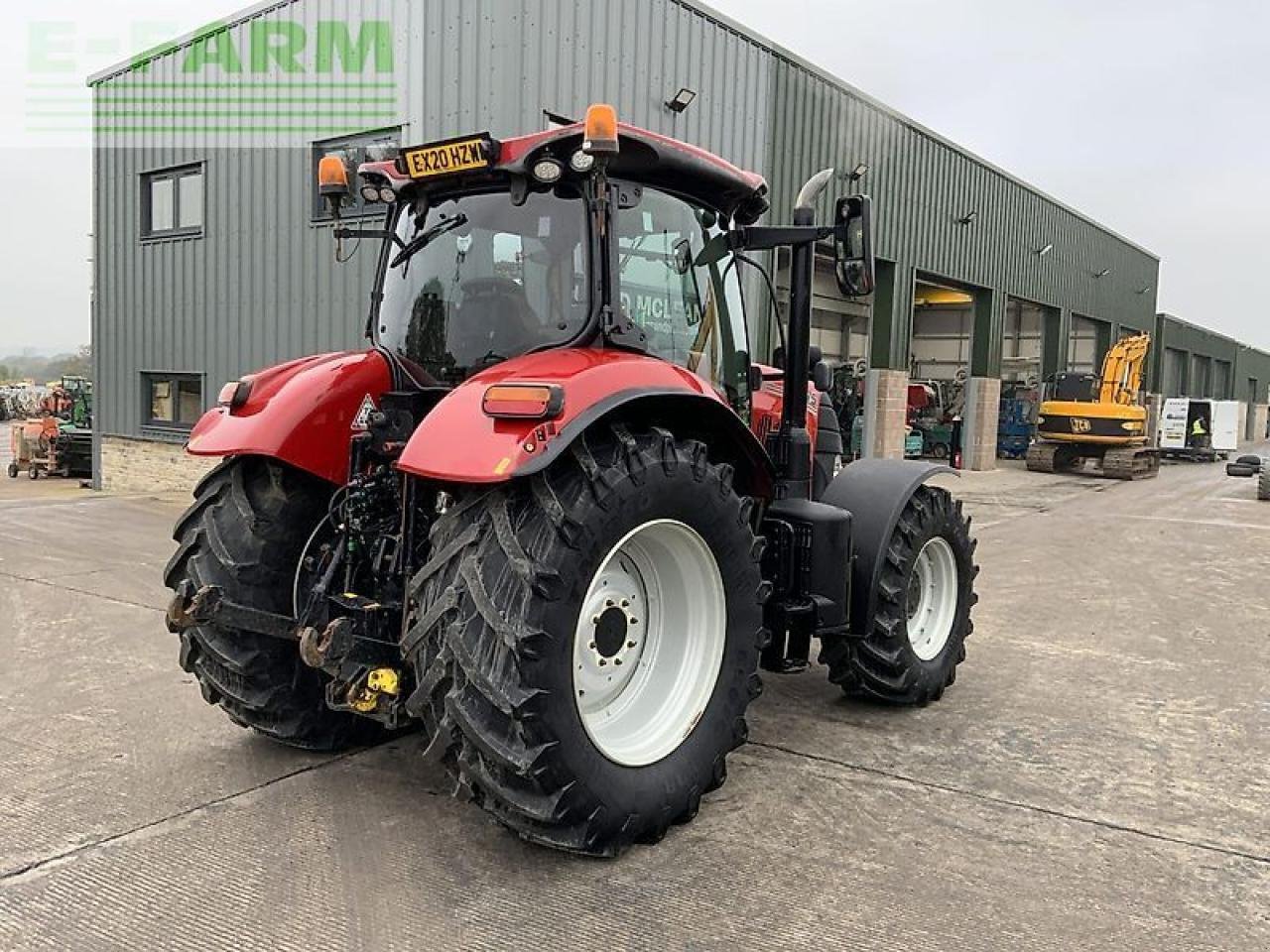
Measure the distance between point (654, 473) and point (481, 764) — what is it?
3.33ft

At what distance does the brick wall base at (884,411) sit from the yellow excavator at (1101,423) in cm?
625

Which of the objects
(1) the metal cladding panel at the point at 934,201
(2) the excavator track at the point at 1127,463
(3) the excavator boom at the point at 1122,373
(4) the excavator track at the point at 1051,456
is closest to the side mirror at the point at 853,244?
(1) the metal cladding panel at the point at 934,201

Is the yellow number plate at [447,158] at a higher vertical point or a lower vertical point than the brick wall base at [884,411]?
higher

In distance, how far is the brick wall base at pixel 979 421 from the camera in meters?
22.4

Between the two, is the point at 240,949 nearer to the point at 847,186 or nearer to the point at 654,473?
the point at 654,473

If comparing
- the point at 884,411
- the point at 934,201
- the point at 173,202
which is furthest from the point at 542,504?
the point at 934,201

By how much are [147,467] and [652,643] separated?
12.5 meters

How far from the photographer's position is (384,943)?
2.68 metres

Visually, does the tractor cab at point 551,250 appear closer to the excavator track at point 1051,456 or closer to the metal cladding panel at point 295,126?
the metal cladding panel at point 295,126

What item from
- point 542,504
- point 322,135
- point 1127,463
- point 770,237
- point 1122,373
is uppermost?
point 322,135

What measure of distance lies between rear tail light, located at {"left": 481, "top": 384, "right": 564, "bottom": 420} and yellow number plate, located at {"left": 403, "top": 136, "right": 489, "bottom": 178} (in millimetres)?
957

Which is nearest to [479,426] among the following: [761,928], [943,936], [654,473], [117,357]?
[654,473]

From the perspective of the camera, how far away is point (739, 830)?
340cm

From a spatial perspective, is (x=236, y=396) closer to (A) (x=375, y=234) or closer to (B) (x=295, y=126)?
(A) (x=375, y=234)
